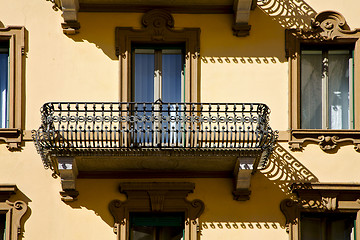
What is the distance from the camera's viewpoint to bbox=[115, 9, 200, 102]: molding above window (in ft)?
66.1

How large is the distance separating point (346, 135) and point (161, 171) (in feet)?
11.5

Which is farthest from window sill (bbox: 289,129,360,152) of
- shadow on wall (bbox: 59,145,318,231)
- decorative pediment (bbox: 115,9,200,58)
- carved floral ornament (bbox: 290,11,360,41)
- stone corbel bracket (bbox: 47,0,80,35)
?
stone corbel bracket (bbox: 47,0,80,35)

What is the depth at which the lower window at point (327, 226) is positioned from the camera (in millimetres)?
19672

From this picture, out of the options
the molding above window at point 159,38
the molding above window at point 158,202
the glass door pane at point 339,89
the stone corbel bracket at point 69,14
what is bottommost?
the molding above window at point 158,202

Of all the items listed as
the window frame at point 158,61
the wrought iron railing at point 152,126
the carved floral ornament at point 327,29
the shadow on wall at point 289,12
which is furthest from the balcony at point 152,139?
the shadow on wall at point 289,12

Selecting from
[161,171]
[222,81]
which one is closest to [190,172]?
[161,171]

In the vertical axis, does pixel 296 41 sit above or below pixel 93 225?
above

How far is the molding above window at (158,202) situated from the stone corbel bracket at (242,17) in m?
3.10

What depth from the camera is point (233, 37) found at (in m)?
20.4

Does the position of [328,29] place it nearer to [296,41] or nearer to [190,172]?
[296,41]

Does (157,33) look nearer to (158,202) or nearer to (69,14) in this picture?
(69,14)

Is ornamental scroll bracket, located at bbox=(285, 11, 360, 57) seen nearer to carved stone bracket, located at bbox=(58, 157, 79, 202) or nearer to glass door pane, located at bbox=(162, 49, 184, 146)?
glass door pane, located at bbox=(162, 49, 184, 146)

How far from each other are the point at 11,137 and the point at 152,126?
8.83 ft

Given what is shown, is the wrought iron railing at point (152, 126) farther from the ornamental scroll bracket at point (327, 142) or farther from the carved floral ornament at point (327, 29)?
the carved floral ornament at point (327, 29)
